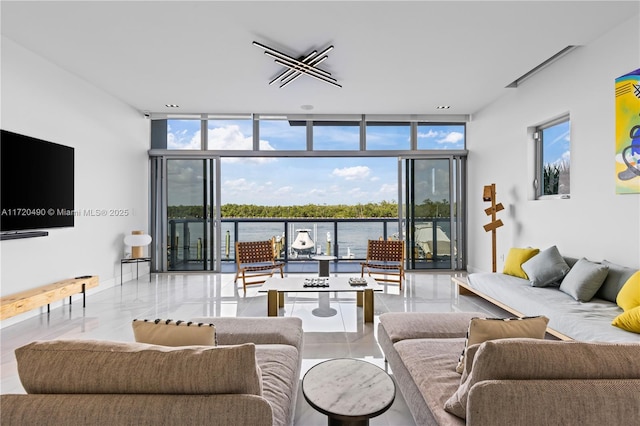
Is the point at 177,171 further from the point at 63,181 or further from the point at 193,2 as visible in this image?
the point at 193,2

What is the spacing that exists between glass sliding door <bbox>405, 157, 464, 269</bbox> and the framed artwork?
3628mm

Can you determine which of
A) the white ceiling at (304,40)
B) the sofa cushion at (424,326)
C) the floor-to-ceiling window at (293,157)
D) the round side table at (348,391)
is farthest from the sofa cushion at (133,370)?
the floor-to-ceiling window at (293,157)

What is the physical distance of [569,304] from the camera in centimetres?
307

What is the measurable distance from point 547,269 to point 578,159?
4.08ft

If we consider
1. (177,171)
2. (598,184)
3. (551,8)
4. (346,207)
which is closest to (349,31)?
(551,8)

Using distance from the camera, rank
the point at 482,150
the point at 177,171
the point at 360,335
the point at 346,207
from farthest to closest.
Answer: the point at 346,207
the point at 177,171
the point at 482,150
the point at 360,335

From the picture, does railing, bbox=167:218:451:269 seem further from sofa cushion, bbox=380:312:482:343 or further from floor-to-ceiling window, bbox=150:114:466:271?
sofa cushion, bbox=380:312:482:343

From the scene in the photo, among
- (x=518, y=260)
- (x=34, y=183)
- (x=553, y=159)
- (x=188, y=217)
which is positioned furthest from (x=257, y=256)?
(x=553, y=159)

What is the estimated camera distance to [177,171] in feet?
22.7

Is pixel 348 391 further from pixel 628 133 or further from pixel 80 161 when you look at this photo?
pixel 80 161

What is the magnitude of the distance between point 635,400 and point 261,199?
10814mm

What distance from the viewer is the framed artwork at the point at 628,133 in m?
3.12

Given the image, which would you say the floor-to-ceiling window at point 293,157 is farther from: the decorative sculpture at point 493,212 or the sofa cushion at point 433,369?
the sofa cushion at point 433,369

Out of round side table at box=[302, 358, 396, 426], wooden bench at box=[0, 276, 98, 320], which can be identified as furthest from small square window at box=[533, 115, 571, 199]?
wooden bench at box=[0, 276, 98, 320]
